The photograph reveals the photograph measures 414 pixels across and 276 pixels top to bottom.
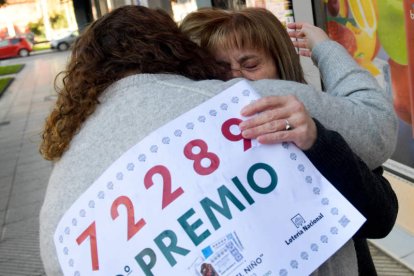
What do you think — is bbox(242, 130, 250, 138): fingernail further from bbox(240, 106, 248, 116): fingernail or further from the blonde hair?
the blonde hair

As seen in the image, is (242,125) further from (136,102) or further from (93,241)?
(93,241)

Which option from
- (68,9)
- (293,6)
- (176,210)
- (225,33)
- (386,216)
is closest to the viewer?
(176,210)

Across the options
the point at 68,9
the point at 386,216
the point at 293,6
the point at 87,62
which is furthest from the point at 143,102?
the point at 68,9

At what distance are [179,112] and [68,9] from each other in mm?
50003

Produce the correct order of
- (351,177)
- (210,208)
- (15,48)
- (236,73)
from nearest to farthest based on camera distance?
(210,208) < (351,177) < (236,73) < (15,48)

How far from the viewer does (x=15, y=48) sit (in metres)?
36.9

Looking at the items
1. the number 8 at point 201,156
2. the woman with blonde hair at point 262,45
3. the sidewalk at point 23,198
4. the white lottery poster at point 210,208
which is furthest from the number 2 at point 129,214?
the sidewalk at point 23,198

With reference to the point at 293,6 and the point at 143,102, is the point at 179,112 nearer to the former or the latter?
the point at 143,102

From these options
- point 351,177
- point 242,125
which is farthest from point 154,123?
point 351,177

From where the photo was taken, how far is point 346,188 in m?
1.23

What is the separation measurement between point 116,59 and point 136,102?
0.41ft

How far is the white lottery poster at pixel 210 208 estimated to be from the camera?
1103mm

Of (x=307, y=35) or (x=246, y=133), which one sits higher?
(x=307, y=35)

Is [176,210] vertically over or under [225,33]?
under
